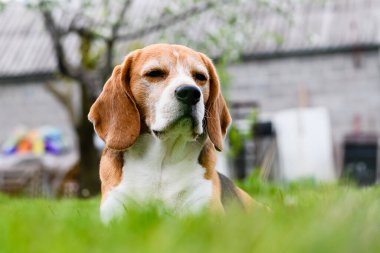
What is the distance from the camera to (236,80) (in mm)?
20422

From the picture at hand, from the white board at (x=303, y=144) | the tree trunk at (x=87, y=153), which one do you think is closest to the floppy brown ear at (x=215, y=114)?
the tree trunk at (x=87, y=153)

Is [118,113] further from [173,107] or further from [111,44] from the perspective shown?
[111,44]

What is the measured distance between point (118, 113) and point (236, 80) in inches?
656

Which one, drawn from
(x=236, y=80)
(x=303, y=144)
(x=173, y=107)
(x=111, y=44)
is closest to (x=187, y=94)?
(x=173, y=107)

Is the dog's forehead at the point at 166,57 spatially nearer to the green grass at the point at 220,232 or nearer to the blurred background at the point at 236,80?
the green grass at the point at 220,232

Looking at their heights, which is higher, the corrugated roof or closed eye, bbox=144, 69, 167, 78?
closed eye, bbox=144, 69, 167, 78

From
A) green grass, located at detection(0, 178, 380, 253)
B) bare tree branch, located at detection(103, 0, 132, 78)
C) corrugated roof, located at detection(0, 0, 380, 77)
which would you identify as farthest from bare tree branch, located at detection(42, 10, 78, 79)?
green grass, located at detection(0, 178, 380, 253)

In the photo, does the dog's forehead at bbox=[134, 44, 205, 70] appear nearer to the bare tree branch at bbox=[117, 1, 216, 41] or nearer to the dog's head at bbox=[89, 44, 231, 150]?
the dog's head at bbox=[89, 44, 231, 150]

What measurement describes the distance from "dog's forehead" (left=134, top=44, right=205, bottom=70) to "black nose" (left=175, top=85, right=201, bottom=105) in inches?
9.8

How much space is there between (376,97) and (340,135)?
136 cm

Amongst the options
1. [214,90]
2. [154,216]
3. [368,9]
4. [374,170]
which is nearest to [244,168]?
[374,170]

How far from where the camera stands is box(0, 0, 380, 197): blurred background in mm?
12242

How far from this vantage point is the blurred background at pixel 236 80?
1224cm

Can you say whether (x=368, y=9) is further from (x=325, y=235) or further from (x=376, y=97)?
(x=325, y=235)
